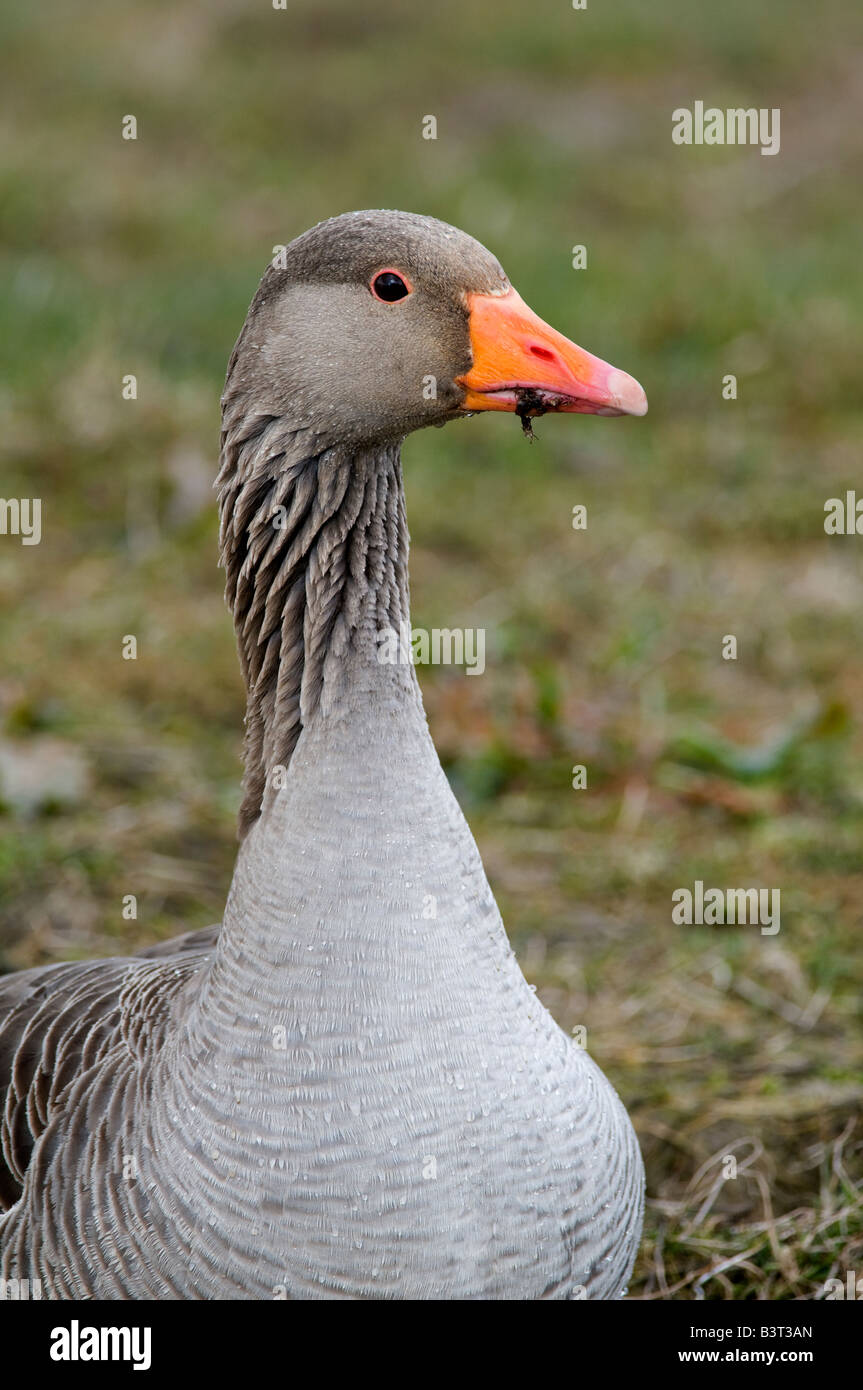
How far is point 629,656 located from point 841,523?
300 cm

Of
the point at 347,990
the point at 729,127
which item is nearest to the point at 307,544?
the point at 347,990

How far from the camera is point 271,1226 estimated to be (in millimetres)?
3107

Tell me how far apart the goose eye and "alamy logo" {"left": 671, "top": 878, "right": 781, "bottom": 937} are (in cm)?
330

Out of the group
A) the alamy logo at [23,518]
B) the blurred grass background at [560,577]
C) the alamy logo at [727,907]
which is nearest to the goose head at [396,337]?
the blurred grass background at [560,577]

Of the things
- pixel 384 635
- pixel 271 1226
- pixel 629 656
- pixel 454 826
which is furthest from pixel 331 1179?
pixel 629 656

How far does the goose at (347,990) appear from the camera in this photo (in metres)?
3.11

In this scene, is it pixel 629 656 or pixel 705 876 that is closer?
pixel 705 876

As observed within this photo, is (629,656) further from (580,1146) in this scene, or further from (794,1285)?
(580,1146)

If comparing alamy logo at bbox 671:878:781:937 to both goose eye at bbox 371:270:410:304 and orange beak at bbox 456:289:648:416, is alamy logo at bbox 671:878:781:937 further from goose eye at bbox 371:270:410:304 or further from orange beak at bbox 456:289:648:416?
goose eye at bbox 371:270:410:304

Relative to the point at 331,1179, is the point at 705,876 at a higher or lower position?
higher

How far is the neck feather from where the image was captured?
3.40 m

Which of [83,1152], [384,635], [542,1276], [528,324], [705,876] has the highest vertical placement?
[528,324]
